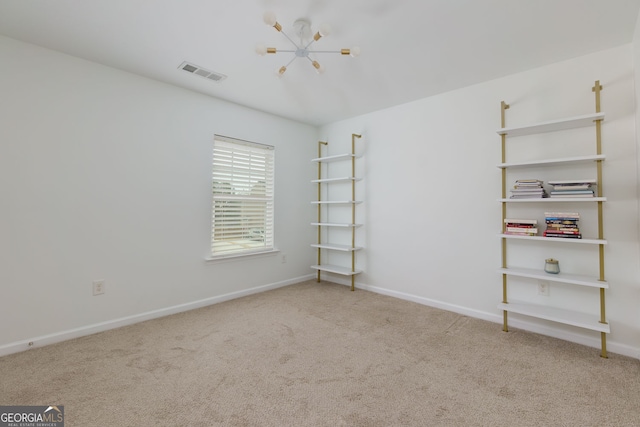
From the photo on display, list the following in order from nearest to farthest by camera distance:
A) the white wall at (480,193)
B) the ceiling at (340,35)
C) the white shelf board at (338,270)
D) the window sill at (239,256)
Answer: the ceiling at (340,35), the white wall at (480,193), the window sill at (239,256), the white shelf board at (338,270)

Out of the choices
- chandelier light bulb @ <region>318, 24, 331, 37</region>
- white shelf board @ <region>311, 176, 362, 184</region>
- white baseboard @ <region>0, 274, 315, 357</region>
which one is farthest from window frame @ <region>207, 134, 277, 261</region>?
chandelier light bulb @ <region>318, 24, 331, 37</region>

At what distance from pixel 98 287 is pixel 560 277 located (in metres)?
3.99

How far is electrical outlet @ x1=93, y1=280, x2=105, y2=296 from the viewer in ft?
8.14

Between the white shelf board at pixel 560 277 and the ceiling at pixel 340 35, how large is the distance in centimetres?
187

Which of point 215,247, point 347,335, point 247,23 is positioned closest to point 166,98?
point 247,23

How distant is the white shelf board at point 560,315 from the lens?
2074 millimetres

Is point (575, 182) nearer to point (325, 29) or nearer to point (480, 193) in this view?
point (480, 193)

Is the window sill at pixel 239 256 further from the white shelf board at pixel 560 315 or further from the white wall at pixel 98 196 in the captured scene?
the white shelf board at pixel 560 315

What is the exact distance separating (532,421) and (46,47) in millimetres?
4252

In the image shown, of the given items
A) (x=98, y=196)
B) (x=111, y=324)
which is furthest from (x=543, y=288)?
(x=98, y=196)

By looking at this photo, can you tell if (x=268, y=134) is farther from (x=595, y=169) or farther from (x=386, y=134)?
(x=595, y=169)

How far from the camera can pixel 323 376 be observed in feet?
6.05

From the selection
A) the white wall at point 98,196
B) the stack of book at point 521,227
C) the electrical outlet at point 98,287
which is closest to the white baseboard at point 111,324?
the white wall at point 98,196

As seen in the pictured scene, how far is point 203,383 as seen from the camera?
1.76 metres
